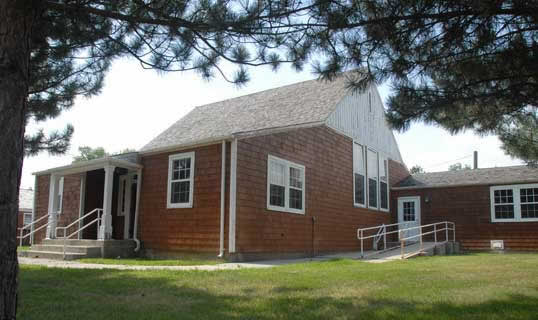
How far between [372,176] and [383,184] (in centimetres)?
127

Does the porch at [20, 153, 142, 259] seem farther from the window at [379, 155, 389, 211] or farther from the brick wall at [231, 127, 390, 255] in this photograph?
the window at [379, 155, 389, 211]

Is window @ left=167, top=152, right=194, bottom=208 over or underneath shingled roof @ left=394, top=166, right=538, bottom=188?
underneath

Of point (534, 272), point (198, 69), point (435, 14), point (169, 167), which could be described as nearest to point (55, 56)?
point (198, 69)

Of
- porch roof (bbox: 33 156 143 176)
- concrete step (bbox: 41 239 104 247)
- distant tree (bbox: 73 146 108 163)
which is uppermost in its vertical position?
distant tree (bbox: 73 146 108 163)

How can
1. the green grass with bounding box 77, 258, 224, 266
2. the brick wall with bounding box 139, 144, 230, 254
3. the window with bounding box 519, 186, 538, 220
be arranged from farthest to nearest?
1. the window with bounding box 519, 186, 538, 220
2. the brick wall with bounding box 139, 144, 230, 254
3. the green grass with bounding box 77, 258, 224, 266

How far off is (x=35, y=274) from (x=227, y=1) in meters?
5.67

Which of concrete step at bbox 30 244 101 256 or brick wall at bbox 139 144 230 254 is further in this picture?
concrete step at bbox 30 244 101 256

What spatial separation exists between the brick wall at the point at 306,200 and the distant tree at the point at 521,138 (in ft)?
19.2

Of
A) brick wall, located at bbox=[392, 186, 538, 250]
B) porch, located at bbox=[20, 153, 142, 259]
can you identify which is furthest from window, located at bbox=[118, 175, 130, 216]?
brick wall, located at bbox=[392, 186, 538, 250]

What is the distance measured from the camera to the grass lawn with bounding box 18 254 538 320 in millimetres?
5035

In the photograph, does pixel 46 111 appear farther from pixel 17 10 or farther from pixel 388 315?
pixel 388 315

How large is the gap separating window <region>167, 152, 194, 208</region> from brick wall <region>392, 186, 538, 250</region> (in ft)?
38.6

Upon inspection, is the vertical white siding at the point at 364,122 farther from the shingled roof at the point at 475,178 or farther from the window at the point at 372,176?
the shingled roof at the point at 475,178

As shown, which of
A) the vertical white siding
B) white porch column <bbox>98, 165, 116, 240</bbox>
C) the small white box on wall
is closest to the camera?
white porch column <bbox>98, 165, 116, 240</bbox>
